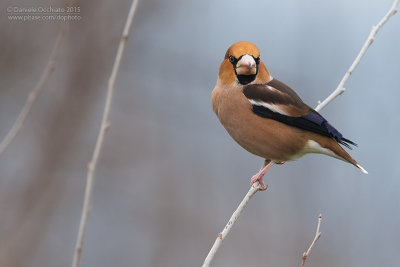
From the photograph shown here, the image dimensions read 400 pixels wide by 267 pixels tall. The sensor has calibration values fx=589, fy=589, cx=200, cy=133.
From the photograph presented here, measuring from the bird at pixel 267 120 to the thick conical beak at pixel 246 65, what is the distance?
0.43ft

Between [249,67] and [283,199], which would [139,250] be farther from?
[249,67]

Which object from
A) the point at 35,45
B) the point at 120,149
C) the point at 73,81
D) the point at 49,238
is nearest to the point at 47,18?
the point at 35,45

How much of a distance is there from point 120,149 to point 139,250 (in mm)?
1140

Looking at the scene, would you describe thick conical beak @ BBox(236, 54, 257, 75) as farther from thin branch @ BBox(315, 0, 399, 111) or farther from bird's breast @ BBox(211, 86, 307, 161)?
thin branch @ BBox(315, 0, 399, 111)

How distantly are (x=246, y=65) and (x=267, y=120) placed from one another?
447mm

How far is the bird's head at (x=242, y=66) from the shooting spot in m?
3.29

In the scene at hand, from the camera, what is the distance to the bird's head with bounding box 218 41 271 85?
10.8 feet

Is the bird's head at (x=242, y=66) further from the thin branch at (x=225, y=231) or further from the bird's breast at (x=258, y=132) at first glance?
the thin branch at (x=225, y=231)

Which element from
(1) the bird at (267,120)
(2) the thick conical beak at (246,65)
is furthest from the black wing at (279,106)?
(2) the thick conical beak at (246,65)

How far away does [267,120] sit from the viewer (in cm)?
358

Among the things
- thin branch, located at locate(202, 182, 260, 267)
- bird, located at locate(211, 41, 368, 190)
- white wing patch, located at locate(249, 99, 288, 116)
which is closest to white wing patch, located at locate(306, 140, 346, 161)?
bird, located at locate(211, 41, 368, 190)

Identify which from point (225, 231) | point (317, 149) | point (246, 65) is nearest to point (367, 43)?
point (246, 65)

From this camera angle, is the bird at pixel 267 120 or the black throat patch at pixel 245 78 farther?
the black throat patch at pixel 245 78

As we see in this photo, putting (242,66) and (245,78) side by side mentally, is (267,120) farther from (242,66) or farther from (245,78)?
(242,66)
